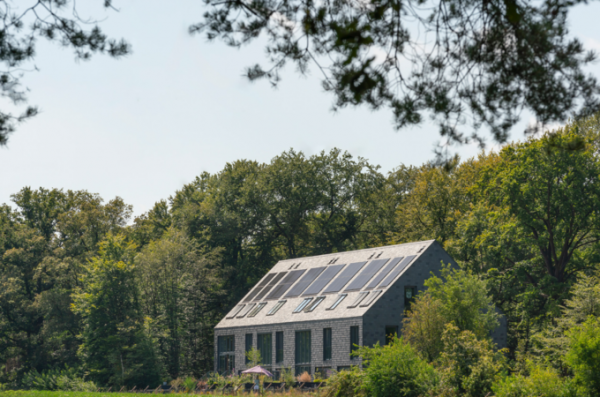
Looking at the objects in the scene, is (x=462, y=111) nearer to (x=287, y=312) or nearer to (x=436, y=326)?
(x=436, y=326)

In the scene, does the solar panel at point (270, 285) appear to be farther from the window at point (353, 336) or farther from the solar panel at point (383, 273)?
the window at point (353, 336)

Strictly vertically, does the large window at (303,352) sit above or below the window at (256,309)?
below

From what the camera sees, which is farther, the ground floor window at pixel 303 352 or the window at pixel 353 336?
the ground floor window at pixel 303 352

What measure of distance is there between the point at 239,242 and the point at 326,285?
21.6 m

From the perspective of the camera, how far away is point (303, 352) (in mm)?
40156

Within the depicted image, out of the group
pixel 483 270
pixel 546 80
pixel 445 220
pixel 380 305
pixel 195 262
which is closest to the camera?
pixel 546 80

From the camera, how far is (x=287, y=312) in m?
42.3

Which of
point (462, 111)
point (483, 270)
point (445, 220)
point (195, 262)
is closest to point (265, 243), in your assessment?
point (195, 262)

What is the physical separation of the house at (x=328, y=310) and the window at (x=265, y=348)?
2.5 inches

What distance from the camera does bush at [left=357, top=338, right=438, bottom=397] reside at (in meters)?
24.7

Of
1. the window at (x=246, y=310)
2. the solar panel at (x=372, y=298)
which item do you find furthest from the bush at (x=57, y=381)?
the solar panel at (x=372, y=298)

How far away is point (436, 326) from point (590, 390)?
446 inches

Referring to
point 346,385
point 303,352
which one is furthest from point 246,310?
point 346,385

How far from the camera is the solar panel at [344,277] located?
1614 inches
